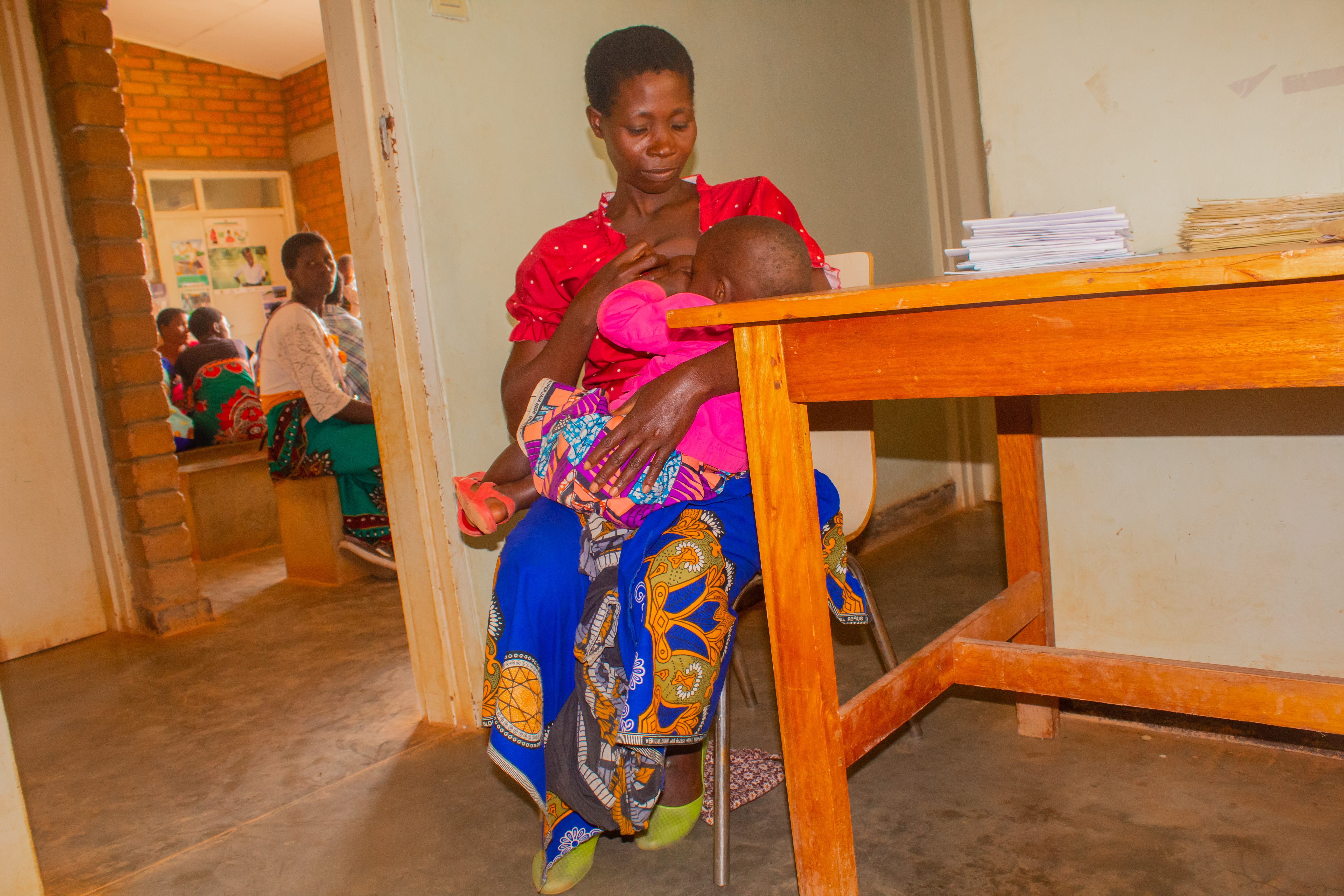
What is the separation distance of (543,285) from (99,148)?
96.7 inches

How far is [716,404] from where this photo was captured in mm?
1621

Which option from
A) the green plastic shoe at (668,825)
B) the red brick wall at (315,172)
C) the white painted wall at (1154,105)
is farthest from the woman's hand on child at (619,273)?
the red brick wall at (315,172)

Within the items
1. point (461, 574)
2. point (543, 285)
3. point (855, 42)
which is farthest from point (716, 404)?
point (855, 42)

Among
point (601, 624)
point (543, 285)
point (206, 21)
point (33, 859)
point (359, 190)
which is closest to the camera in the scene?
point (601, 624)

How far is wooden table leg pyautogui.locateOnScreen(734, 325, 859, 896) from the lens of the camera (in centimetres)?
131

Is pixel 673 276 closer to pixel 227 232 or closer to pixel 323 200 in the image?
pixel 323 200

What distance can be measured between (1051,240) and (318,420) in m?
3.45

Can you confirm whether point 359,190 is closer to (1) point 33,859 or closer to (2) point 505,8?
(2) point 505,8

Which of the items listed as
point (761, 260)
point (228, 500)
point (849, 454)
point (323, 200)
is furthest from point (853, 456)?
point (323, 200)

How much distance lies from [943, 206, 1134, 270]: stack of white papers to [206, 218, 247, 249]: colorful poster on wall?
8.72 metres

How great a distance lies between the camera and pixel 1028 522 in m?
1.94

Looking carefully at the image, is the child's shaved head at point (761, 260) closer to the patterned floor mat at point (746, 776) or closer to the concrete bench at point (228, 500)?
the patterned floor mat at point (746, 776)

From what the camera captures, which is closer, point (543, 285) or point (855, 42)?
point (543, 285)

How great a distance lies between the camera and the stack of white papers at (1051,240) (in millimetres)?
1308
